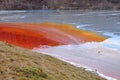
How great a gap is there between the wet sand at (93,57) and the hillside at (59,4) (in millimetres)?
54421

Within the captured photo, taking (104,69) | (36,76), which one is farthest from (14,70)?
(104,69)

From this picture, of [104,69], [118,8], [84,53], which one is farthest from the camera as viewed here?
[118,8]

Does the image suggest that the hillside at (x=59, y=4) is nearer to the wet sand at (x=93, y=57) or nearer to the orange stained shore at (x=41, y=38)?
the orange stained shore at (x=41, y=38)

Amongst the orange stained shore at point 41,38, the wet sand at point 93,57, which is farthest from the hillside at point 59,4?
the wet sand at point 93,57

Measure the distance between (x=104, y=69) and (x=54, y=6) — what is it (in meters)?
62.3

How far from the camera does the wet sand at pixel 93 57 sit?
15250mm

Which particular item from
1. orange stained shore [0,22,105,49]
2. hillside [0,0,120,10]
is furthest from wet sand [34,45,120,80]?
hillside [0,0,120,10]

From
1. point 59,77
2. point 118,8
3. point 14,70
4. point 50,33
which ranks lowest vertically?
point 118,8

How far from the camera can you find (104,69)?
15.1 m

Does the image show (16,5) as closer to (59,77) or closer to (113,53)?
(113,53)

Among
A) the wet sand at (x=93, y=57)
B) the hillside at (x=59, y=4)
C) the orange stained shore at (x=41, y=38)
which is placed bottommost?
the hillside at (x=59, y=4)

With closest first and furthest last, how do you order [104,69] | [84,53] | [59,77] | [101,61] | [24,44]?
[59,77] < [104,69] < [101,61] < [84,53] < [24,44]

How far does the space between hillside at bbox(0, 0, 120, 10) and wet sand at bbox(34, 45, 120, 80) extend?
54.4 m

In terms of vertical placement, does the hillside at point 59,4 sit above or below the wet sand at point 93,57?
below
